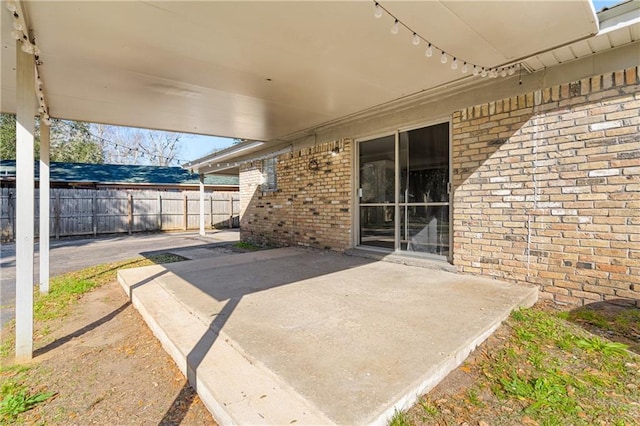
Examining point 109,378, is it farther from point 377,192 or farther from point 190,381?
point 377,192

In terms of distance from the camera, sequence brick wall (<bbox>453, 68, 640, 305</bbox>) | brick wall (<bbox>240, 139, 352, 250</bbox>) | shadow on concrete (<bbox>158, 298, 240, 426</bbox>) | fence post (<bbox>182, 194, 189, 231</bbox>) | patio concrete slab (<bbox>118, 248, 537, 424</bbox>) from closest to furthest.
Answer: patio concrete slab (<bbox>118, 248, 537, 424</bbox>), shadow on concrete (<bbox>158, 298, 240, 426</bbox>), brick wall (<bbox>453, 68, 640, 305</bbox>), brick wall (<bbox>240, 139, 352, 250</bbox>), fence post (<bbox>182, 194, 189, 231</bbox>)

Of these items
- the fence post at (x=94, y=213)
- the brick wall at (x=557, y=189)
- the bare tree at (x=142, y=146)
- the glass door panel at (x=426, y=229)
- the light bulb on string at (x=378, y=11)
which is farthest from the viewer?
the bare tree at (x=142, y=146)

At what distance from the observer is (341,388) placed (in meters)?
1.75

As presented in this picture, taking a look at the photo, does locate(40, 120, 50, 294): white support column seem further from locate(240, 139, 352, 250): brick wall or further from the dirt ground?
locate(240, 139, 352, 250): brick wall

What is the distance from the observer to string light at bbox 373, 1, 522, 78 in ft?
8.24

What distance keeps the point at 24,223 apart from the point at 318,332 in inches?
104

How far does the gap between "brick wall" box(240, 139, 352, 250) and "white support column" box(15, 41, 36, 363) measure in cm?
449

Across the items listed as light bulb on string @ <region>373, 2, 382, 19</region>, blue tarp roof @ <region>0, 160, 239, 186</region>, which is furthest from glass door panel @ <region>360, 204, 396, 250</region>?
blue tarp roof @ <region>0, 160, 239, 186</region>

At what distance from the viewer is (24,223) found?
104 inches

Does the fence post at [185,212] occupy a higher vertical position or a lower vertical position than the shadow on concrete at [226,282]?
higher

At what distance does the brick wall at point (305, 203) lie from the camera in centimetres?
612

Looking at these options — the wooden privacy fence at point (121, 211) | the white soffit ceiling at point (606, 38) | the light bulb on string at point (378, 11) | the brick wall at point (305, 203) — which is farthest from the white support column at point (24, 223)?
the wooden privacy fence at point (121, 211)

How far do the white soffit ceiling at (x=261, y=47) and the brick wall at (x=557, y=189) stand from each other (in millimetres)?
730

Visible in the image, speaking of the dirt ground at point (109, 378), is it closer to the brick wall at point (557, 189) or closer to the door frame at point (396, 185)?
the brick wall at point (557, 189)
